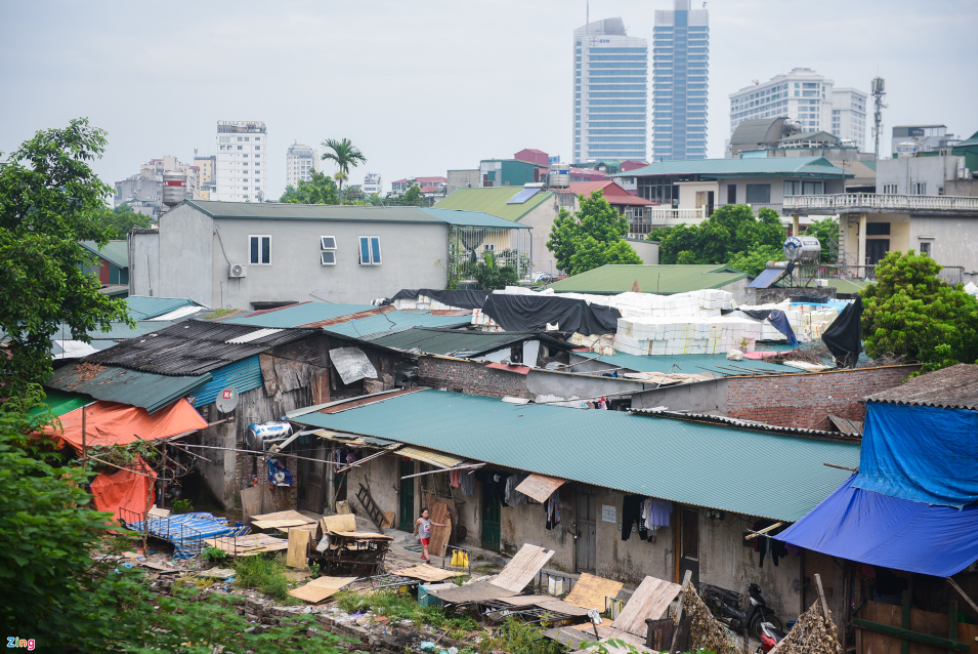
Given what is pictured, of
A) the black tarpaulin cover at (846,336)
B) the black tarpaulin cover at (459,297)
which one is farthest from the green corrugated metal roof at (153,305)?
the black tarpaulin cover at (846,336)

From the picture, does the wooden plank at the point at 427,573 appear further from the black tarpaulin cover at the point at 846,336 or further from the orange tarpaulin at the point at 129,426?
the black tarpaulin cover at the point at 846,336

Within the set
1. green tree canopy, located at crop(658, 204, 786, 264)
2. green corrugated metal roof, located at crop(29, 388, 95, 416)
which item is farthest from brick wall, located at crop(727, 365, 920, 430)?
green tree canopy, located at crop(658, 204, 786, 264)

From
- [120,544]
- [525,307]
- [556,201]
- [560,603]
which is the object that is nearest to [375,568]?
[560,603]

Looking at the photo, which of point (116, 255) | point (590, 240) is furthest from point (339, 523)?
point (116, 255)

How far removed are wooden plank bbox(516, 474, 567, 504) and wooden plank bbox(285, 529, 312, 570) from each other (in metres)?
4.37

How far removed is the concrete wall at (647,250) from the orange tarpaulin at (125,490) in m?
45.6

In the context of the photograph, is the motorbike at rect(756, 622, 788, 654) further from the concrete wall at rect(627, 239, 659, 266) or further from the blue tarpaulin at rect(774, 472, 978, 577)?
the concrete wall at rect(627, 239, 659, 266)

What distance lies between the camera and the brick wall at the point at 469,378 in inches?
874

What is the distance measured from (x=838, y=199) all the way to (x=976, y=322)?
2398 cm

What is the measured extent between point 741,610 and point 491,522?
5.67 metres

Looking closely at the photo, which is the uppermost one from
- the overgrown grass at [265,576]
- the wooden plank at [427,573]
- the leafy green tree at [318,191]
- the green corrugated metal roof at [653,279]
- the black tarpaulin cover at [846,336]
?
the leafy green tree at [318,191]

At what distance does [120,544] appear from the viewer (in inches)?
471

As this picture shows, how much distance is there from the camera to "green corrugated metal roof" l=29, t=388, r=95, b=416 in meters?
23.5

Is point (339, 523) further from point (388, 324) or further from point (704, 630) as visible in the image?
point (388, 324)
